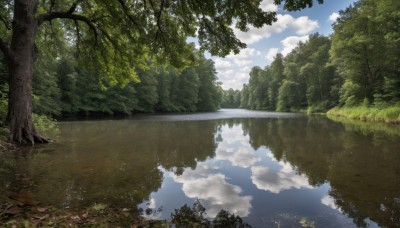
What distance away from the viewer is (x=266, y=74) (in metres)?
78.4

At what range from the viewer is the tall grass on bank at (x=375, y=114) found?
19172 millimetres

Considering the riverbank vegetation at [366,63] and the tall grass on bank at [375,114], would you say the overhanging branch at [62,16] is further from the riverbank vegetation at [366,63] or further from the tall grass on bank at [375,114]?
the tall grass on bank at [375,114]

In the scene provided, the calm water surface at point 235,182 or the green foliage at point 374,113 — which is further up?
the green foliage at point 374,113

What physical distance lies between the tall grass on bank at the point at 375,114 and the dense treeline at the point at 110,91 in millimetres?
14646

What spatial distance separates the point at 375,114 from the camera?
2202cm

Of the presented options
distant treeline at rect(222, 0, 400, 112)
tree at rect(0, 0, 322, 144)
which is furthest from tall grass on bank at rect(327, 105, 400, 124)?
tree at rect(0, 0, 322, 144)

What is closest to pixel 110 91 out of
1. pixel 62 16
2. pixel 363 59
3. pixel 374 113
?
pixel 62 16

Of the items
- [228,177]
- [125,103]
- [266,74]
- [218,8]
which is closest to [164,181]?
[228,177]

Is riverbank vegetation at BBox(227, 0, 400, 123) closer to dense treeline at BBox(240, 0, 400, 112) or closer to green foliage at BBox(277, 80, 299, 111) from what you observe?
dense treeline at BBox(240, 0, 400, 112)

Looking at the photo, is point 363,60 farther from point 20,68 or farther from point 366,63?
point 20,68

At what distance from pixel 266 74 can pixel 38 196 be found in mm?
78095

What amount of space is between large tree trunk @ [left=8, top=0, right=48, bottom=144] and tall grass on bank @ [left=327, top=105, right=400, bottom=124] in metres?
21.2

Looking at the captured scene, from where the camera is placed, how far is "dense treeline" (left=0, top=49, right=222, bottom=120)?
24422 mm

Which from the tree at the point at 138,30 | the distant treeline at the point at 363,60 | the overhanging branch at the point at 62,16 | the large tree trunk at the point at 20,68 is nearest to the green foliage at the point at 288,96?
the distant treeline at the point at 363,60
